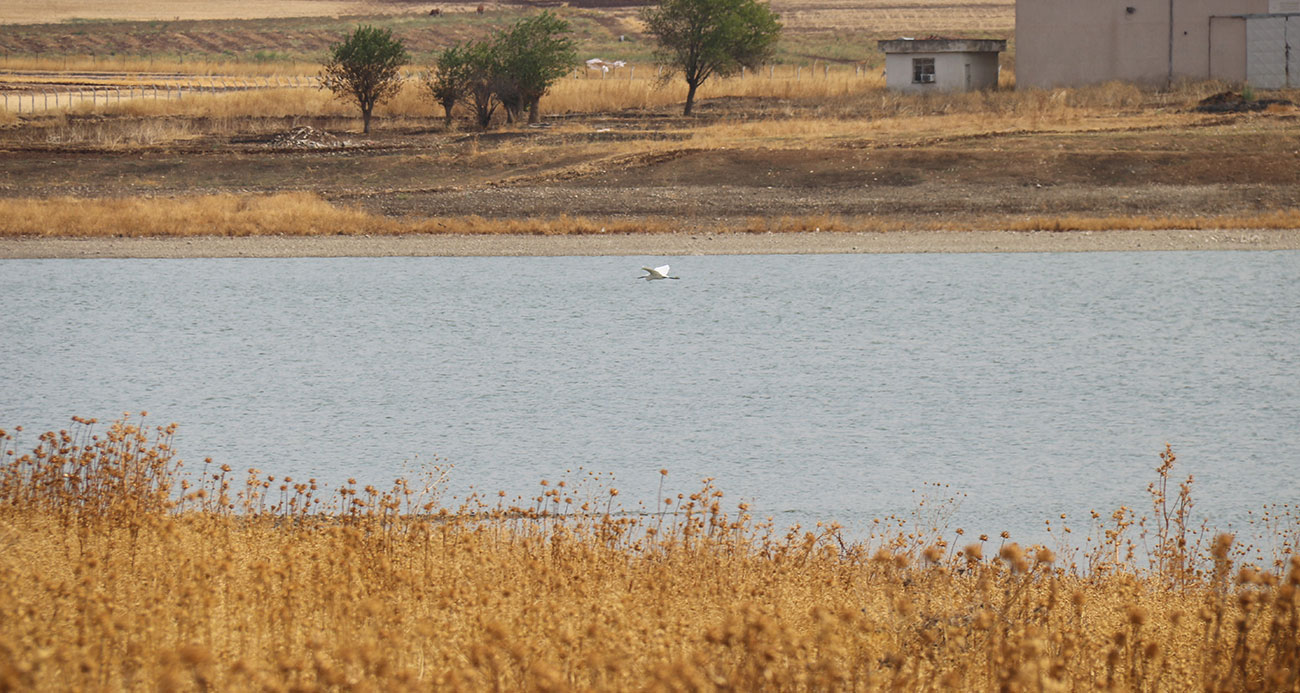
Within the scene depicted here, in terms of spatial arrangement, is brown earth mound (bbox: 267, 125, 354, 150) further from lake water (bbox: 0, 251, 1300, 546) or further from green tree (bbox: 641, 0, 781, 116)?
green tree (bbox: 641, 0, 781, 116)

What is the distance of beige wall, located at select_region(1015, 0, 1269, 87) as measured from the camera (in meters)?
36.9

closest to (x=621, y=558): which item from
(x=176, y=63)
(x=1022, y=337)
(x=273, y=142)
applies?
(x=1022, y=337)

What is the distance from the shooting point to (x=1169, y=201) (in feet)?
72.9

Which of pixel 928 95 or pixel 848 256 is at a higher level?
pixel 928 95

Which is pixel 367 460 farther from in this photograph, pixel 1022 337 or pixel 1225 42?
pixel 1225 42

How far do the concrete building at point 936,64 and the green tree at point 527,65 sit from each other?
10024mm

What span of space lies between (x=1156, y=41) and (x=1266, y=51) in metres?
2.81

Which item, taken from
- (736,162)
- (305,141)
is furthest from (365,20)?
(736,162)

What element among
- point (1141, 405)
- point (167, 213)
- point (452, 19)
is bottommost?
point (1141, 405)

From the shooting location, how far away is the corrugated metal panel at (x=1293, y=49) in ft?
116

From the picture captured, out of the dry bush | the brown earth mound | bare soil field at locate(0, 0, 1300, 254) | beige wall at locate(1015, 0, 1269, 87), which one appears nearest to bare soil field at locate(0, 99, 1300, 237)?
bare soil field at locate(0, 0, 1300, 254)

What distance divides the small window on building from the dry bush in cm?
3482

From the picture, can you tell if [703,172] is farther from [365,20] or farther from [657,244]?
[365,20]

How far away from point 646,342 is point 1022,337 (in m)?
3.97
